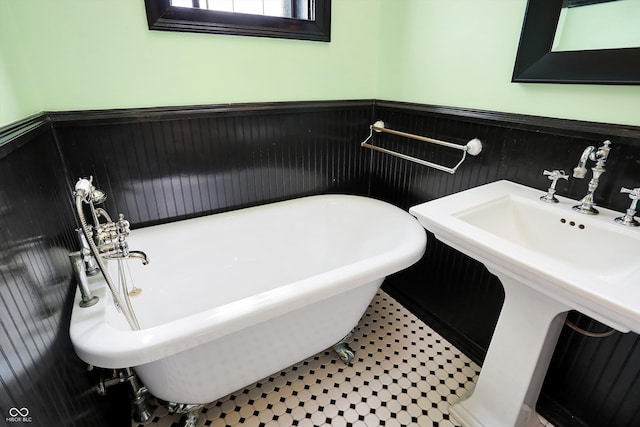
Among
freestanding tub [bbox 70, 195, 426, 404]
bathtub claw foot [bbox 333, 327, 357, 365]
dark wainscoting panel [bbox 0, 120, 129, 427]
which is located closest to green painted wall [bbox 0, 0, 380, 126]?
dark wainscoting panel [bbox 0, 120, 129, 427]

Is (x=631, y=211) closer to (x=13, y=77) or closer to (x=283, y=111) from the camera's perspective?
(x=283, y=111)

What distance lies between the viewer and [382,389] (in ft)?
4.62

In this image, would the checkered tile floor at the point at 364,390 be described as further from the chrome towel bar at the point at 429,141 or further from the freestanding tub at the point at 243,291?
the chrome towel bar at the point at 429,141

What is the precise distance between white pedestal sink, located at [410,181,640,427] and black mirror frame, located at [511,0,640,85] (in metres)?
0.39

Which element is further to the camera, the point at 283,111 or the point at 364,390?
the point at 283,111

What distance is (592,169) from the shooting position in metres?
1.00

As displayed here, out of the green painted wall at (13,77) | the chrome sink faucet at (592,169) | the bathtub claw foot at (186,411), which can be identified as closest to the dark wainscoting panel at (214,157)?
the green painted wall at (13,77)

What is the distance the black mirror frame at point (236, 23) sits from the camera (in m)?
1.28

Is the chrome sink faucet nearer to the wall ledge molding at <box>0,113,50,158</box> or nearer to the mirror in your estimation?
the mirror

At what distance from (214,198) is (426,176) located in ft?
3.64

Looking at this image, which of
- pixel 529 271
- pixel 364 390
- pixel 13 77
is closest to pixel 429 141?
pixel 529 271

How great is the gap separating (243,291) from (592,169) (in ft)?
5.01

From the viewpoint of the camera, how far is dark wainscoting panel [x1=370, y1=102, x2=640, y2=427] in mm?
1032

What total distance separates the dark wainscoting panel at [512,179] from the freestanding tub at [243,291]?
Result: 31 cm
